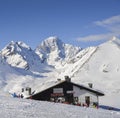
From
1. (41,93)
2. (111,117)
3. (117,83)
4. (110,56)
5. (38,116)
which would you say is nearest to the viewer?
(38,116)

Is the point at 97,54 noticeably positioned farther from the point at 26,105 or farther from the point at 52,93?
the point at 26,105

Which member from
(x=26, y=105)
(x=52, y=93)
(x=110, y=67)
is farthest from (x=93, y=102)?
(x=110, y=67)

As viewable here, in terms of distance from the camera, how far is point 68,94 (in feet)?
194

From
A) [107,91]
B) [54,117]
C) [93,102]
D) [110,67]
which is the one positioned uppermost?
[110,67]

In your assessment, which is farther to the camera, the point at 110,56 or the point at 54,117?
the point at 110,56

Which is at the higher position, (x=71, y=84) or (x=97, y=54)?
(x=97, y=54)

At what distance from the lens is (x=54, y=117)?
25.7 m

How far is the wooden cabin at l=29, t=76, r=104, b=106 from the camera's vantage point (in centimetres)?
5850

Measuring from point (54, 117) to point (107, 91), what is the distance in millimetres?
115907

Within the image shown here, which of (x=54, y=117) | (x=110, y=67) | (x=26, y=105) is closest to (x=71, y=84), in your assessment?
(x=26, y=105)

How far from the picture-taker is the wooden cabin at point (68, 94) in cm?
5850

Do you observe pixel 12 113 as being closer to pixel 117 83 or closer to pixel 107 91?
pixel 107 91

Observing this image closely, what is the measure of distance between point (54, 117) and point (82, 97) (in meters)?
34.4

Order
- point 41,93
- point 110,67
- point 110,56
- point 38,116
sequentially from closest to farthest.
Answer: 1. point 38,116
2. point 41,93
3. point 110,67
4. point 110,56
